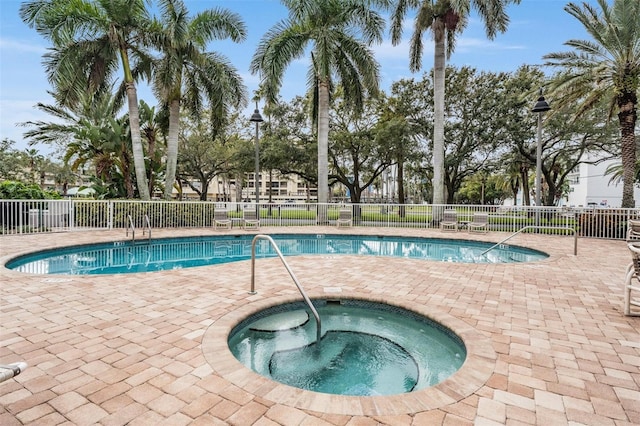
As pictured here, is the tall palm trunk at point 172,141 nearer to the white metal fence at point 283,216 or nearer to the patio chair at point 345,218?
the white metal fence at point 283,216

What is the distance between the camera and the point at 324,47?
1294 cm

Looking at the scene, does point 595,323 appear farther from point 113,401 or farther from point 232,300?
point 113,401

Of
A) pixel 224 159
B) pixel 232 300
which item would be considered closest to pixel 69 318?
pixel 232 300

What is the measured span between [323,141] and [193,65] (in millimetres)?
6488

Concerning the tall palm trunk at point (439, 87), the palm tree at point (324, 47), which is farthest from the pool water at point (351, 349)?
the tall palm trunk at point (439, 87)

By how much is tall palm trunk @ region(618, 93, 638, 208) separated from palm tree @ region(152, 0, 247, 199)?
14.5 m

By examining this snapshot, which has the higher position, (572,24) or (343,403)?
(572,24)

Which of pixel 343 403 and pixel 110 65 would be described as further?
pixel 110 65

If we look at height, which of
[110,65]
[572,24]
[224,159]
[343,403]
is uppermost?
[572,24]

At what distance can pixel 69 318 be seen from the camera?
347 cm

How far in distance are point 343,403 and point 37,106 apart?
2131 centimetres

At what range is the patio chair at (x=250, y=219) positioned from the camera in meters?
12.7

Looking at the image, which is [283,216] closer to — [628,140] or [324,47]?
[324,47]

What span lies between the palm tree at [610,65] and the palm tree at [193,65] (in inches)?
505
